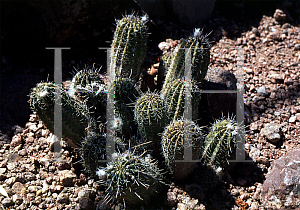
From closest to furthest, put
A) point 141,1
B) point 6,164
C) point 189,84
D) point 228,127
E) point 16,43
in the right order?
point 228,127 < point 189,84 < point 6,164 < point 16,43 < point 141,1

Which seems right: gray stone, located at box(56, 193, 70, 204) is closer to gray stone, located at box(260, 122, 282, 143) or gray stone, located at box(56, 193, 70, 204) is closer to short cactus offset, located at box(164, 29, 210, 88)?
short cactus offset, located at box(164, 29, 210, 88)

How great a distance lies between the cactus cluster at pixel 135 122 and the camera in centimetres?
202

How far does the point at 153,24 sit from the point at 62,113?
7.06ft

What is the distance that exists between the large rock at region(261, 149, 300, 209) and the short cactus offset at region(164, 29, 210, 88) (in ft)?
3.16

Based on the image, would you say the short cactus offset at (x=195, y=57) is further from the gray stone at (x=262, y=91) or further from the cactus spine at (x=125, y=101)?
the gray stone at (x=262, y=91)

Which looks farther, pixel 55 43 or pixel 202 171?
pixel 55 43

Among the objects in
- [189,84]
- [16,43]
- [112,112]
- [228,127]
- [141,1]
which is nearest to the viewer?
[228,127]

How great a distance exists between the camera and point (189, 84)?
2.25 meters

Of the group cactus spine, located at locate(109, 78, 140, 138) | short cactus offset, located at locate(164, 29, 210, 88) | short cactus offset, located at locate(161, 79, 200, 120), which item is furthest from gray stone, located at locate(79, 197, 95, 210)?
short cactus offset, located at locate(164, 29, 210, 88)

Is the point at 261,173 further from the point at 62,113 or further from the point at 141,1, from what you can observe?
the point at 141,1

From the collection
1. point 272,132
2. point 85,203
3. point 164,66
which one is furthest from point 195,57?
point 85,203

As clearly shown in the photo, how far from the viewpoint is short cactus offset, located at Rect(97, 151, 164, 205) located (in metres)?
1.90

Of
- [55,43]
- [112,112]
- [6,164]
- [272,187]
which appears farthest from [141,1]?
[272,187]

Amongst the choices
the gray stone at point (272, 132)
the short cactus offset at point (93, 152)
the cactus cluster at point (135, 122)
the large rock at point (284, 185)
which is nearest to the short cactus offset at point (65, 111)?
the cactus cluster at point (135, 122)
